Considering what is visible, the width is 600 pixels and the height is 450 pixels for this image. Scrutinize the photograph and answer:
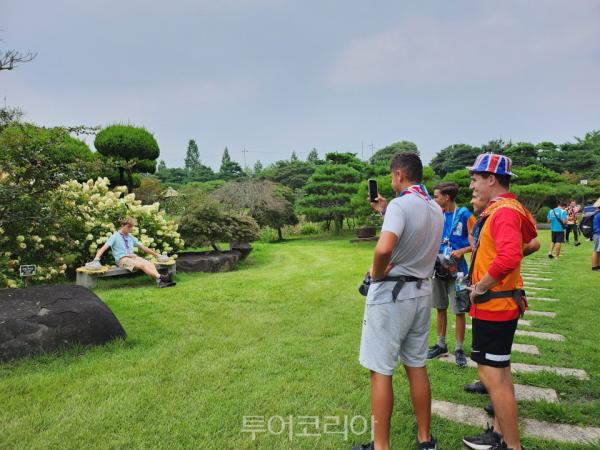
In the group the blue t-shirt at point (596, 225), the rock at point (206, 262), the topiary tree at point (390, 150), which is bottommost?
the rock at point (206, 262)

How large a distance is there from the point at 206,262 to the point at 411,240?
6.78 m

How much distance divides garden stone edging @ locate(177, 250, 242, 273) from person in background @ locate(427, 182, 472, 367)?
18.7ft

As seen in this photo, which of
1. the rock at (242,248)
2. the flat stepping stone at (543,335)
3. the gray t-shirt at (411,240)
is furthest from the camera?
the rock at (242,248)

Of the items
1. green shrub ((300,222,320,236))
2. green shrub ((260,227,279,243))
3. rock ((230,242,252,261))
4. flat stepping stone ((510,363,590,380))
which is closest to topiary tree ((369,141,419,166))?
green shrub ((300,222,320,236))

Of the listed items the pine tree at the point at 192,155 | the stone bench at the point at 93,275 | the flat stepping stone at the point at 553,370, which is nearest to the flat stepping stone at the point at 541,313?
the flat stepping stone at the point at 553,370

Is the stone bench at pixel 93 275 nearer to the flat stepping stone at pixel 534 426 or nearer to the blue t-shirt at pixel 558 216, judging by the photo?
the flat stepping stone at pixel 534 426

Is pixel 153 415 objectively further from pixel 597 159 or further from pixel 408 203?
pixel 597 159

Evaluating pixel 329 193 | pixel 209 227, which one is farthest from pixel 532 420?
pixel 329 193

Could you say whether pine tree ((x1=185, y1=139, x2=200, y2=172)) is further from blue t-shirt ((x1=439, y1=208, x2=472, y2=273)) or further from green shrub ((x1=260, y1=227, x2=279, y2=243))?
blue t-shirt ((x1=439, y1=208, x2=472, y2=273))

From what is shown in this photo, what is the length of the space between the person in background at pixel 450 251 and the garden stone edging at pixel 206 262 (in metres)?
5.70

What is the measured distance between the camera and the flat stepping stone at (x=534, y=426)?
219cm

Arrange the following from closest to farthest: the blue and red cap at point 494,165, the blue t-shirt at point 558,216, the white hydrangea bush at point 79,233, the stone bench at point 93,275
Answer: the blue and red cap at point 494,165 → the white hydrangea bush at point 79,233 → the stone bench at point 93,275 → the blue t-shirt at point 558,216

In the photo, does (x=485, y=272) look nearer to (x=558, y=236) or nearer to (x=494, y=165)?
(x=494, y=165)

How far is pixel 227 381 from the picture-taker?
9.53ft
